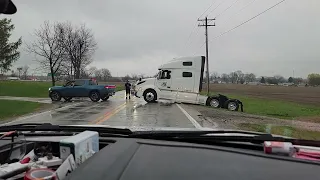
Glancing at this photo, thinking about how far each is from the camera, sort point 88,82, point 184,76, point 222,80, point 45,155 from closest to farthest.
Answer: point 45,155, point 184,76, point 88,82, point 222,80

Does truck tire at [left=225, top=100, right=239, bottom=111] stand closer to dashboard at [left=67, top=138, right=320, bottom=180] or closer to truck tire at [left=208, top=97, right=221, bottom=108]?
truck tire at [left=208, top=97, right=221, bottom=108]

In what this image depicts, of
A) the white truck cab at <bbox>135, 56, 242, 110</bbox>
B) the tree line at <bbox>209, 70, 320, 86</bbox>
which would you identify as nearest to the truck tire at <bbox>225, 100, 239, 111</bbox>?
the white truck cab at <bbox>135, 56, 242, 110</bbox>

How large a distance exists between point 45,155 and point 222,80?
13118 cm

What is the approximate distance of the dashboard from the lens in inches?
73.7

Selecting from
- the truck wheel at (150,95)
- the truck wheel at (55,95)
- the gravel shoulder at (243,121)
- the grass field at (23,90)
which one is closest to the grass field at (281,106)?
the gravel shoulder at (243,121)

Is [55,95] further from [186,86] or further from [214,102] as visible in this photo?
[214,102]

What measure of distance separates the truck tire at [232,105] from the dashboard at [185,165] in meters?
24.3

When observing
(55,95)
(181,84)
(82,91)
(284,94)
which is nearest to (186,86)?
(181,84)

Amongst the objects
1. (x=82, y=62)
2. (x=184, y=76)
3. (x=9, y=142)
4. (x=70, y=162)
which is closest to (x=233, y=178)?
(x=70, y=162)

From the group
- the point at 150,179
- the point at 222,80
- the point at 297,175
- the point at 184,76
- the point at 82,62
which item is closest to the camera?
the point at 150,179

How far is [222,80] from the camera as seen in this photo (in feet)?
431

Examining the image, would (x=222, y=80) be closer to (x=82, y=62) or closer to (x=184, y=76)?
(x=82, y=62)

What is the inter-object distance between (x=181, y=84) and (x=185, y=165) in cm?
2601

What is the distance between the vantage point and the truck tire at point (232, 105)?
2622 centimetres
